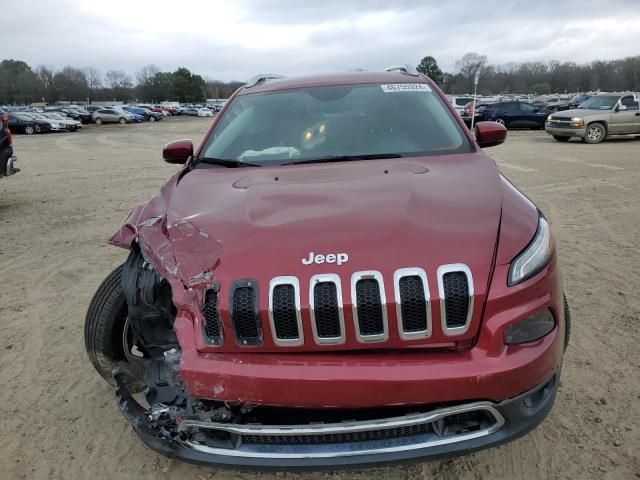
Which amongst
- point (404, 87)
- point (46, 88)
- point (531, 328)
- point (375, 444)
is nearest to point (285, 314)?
point (375, 444)

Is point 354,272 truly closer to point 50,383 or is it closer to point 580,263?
point 50,383

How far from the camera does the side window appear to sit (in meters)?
15.7

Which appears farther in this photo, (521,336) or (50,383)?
(50,383)

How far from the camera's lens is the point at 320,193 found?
90.7 inches

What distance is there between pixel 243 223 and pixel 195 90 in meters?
88.4

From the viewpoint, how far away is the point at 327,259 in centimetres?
185

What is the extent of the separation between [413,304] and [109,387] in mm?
2044

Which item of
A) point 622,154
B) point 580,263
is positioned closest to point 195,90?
point 622,154

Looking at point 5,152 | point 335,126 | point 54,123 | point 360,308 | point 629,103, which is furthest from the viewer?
point 54,123

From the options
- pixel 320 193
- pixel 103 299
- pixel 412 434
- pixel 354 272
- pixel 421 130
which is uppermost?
pixel 421 130

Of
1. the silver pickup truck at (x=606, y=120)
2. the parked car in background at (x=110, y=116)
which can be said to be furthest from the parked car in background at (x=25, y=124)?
the silver pickup truck at (x=606, y=120)

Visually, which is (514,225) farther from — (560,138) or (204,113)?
(204,113)

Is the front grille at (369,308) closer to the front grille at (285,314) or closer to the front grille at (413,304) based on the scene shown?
the front grille at (413,304)

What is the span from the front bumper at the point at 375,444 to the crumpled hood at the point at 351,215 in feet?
1.54
